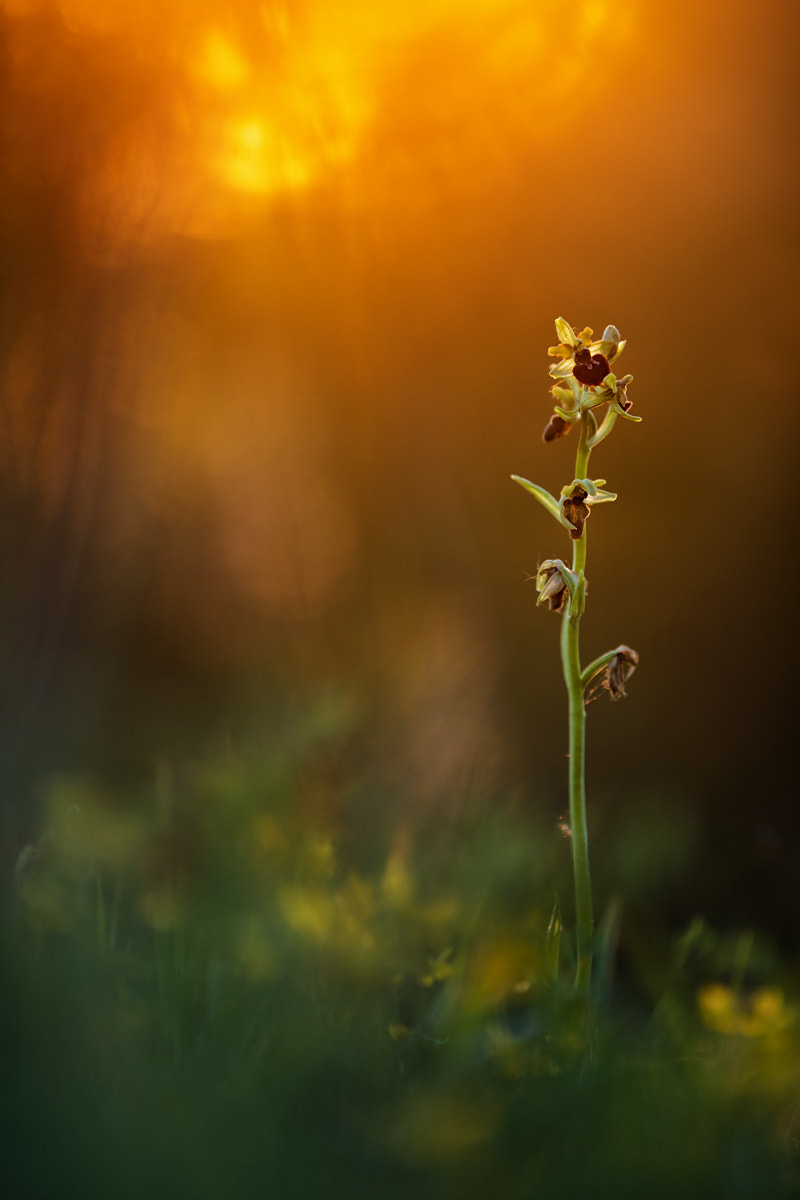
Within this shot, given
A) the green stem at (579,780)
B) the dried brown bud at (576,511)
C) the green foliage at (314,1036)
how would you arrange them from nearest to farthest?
the green foliage at (314,1036) < the green stem at (579,780) < the dried brown bud at (576,511)

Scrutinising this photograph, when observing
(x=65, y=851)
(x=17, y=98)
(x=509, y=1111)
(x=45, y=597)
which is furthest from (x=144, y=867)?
(x=17, y=98)

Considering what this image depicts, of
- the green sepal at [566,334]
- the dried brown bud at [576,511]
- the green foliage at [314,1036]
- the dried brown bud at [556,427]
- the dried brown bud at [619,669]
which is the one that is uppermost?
the green sepal at [566,334]

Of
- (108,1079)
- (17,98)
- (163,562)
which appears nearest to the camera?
(108,1079)

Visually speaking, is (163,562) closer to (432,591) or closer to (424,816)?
(432,591)

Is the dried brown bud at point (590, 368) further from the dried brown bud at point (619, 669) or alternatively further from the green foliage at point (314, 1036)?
the green foliage at point (314, 1036)

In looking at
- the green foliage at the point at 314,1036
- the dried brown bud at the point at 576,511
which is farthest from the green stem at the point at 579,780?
the green foliage at the point at 314,1036

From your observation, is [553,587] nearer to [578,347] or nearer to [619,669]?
[619,669]
